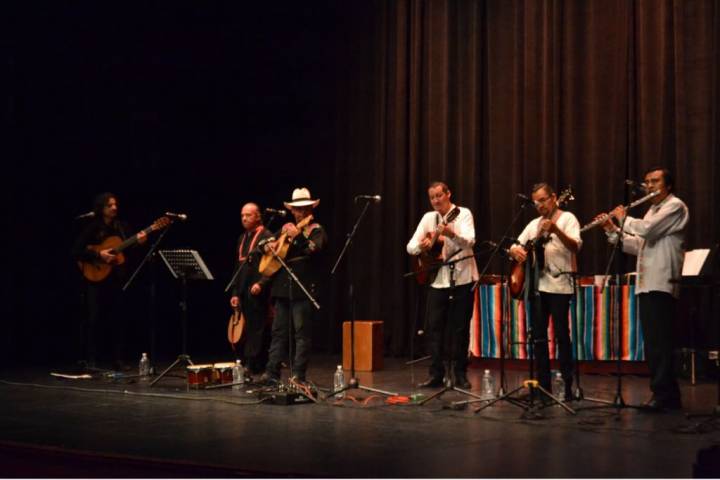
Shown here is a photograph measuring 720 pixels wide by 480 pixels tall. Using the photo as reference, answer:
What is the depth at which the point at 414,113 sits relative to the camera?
35.2ft

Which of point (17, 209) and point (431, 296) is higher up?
point (17, 209)

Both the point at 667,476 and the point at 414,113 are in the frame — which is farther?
the point at 414,113

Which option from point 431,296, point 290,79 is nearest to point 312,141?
point 290,79

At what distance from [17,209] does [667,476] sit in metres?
8.28

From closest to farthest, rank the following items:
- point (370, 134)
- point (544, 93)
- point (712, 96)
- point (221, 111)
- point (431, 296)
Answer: point (431, 296)
point (712, 96)
point (544, 93)
point (370, 134)
point (221, 111)

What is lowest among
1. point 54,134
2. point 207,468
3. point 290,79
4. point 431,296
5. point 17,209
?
point 207,468

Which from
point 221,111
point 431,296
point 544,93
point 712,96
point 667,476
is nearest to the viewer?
point 667,476

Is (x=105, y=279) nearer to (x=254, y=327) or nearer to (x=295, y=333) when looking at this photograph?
(x=254, y=327)

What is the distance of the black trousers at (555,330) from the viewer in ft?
21.2

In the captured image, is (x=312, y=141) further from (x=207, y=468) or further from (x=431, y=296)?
(x=207, y=468)

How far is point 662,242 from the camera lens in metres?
6.29

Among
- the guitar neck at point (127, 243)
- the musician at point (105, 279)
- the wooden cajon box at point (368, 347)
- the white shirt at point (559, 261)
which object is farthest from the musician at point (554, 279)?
the musician at point (105, 279)

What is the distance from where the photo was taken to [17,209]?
33.9 feet

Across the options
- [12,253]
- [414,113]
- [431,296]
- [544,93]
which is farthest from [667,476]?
[12,253]
